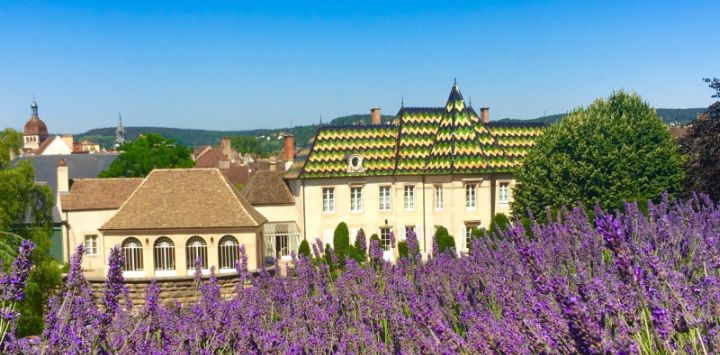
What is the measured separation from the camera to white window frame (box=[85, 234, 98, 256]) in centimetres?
3238

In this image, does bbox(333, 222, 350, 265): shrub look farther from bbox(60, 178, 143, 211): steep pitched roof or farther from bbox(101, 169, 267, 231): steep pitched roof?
bbox(60, 178, 143, 211): steep pitched roof

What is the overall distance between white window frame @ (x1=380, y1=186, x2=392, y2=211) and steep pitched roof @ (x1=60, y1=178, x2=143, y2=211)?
1277cm

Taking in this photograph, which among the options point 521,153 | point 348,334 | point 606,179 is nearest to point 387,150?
point 521,153

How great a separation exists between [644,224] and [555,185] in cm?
1780

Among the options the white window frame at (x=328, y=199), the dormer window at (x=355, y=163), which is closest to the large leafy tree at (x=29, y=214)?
the white window frame at (x=328, y=199)

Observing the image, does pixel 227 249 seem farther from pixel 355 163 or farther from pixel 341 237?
pixel 355 163

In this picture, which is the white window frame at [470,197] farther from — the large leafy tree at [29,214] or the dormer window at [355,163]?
the large leafy tree at [29,214]

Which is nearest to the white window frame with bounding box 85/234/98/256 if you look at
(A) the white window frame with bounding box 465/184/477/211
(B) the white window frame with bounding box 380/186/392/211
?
(B) the white window frame with bounding box 380/186/392/211

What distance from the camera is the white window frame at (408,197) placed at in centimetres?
3284

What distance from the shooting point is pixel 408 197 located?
32.9 meters

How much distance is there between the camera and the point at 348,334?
7059 mm

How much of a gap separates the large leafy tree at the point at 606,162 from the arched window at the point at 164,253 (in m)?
14.9

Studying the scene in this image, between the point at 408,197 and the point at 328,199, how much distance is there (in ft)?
12.9

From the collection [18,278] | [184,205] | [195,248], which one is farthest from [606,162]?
[18,278]
